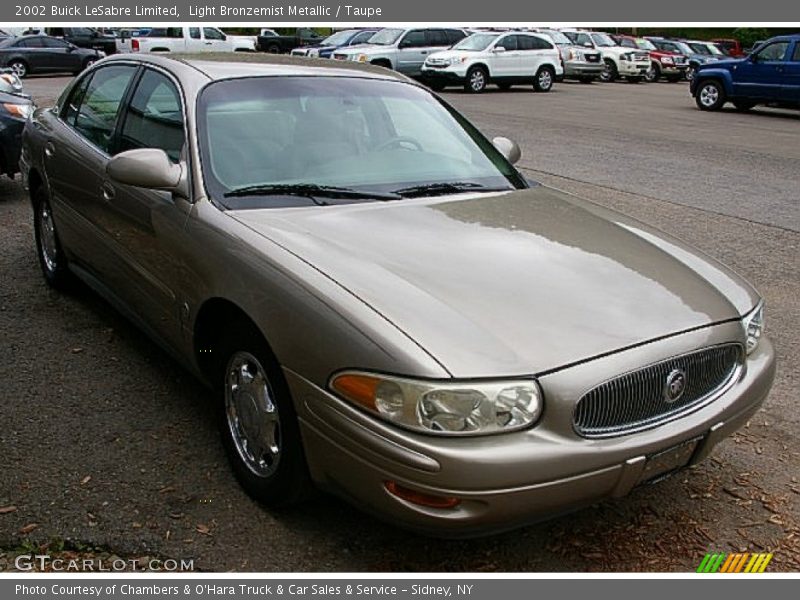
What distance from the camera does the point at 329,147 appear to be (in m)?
3.82

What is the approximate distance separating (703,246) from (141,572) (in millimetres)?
5560

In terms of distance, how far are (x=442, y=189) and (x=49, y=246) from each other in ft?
9.81

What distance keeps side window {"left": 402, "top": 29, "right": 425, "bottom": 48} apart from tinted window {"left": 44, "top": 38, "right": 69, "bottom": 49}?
1171 cm

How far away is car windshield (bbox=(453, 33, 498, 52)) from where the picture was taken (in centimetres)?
2319

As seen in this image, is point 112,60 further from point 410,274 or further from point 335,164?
point 410,274

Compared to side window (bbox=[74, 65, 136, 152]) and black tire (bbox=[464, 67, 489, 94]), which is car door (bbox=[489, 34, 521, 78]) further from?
side window (bbox=[74, 65, 136, 152])

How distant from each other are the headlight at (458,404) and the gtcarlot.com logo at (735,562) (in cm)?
100

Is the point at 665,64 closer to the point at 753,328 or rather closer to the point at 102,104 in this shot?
the point at 102,104

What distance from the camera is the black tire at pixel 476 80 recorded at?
22.8 metres

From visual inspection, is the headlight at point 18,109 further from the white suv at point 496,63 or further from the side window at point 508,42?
the side window at point 508,42

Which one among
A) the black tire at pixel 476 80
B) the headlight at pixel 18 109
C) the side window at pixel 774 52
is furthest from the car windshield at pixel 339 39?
the headlight at pixel 18 109

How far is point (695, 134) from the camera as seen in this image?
15.1 metres

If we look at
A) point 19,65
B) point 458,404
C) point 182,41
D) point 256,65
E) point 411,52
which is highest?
point 256,65

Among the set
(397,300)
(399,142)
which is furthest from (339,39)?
(397,300)
